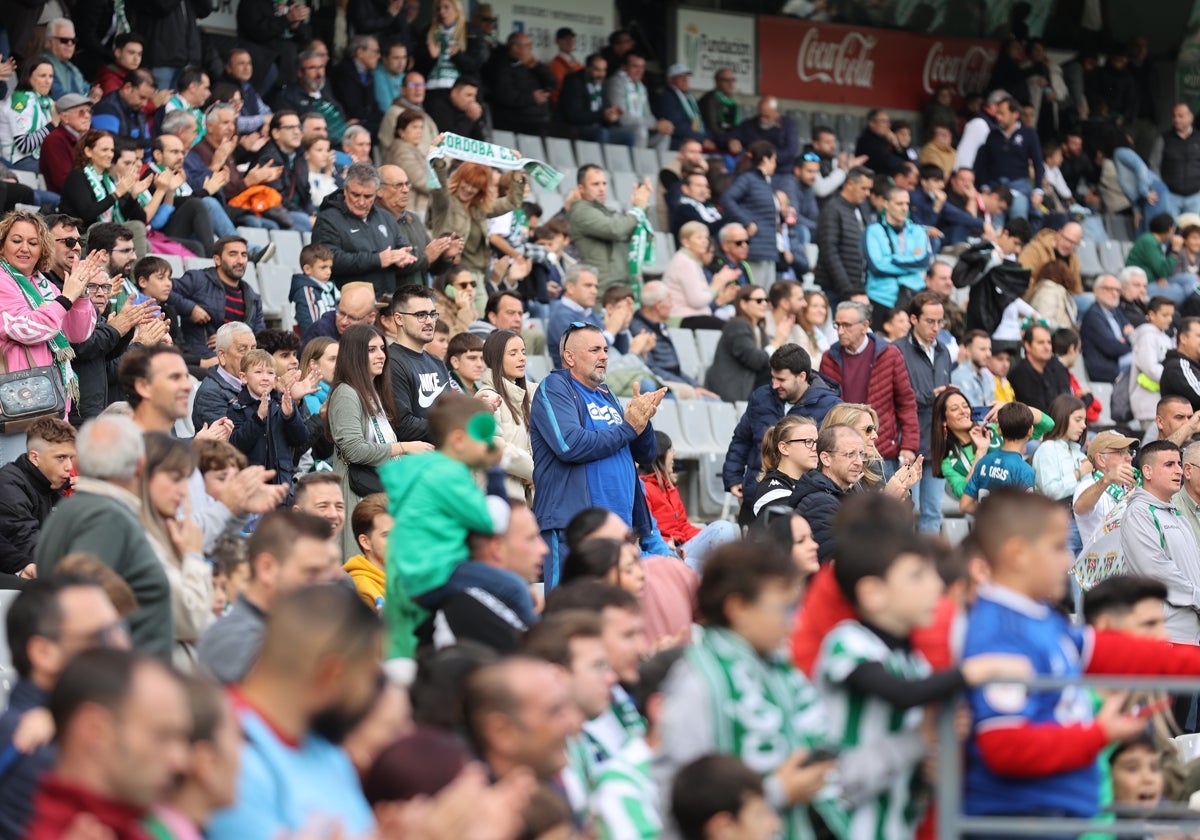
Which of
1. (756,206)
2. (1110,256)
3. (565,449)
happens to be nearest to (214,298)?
(565,449)

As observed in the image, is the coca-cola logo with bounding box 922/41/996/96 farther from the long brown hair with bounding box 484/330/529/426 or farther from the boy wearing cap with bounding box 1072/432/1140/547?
the long brown hair with bounding box 484/330/529/426

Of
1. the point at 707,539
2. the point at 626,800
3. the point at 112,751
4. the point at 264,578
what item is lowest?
the point at 707,539

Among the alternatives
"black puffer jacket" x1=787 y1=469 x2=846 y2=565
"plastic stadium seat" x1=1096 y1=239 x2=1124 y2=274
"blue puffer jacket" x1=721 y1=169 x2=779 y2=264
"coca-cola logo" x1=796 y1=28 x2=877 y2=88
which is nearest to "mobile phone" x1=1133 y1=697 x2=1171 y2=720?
"black puffer jacket" x1=787 y1=469 x2=846 y2=565

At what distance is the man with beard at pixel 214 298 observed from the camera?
973cm

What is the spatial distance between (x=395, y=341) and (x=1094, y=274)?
35.6ft

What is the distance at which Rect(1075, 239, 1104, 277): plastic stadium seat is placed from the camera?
58.4 ft

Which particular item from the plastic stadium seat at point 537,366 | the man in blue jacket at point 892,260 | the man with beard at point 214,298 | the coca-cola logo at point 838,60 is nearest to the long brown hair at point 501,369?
the man with beard at point 214,298

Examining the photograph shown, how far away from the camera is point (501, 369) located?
29.5ft

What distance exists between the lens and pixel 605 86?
16.8 m

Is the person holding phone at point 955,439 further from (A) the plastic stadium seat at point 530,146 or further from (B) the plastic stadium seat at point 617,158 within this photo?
(B) the plastic stadium seat at point 617,158

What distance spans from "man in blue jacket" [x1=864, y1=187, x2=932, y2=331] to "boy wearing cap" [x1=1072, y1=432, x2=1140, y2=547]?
372 cm

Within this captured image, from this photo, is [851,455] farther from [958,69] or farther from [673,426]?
[958,69]

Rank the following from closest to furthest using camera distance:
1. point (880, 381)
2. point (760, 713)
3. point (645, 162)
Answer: point (760, 713), point (880, 381), point (645, 162)

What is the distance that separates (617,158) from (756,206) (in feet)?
8.06
